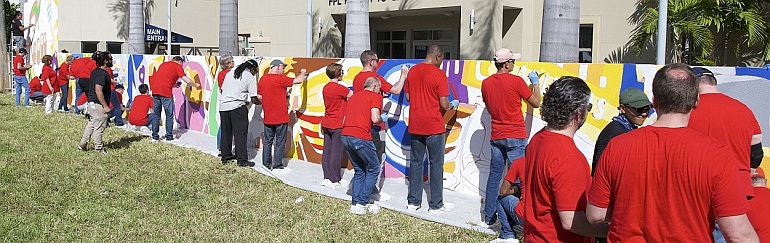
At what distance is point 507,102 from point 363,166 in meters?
1.71

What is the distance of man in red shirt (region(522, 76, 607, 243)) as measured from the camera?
3.37m

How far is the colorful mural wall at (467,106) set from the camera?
633 cm

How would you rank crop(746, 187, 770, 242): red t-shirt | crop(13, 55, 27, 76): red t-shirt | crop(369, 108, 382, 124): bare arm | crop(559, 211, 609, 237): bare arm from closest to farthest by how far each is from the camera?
crop(559, 211, 609, 237): bare arm < crop(746, 187, 770, 242): red t-shirt < crop(369, 108, 382, 124): bare arm < crop(13, 55, 27, 76): red t-shirt

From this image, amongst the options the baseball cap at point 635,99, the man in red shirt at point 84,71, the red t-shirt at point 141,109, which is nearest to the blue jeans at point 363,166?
the baseball cap at point 635,99

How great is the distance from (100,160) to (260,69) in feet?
9.55

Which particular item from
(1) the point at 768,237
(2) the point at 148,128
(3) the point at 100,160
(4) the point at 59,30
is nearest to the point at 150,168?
(3) the point at 100,160

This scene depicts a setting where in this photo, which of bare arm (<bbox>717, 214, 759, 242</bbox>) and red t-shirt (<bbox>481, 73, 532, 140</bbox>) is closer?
bare arm (<bbox>717, 214, 759, 242</bbox>)

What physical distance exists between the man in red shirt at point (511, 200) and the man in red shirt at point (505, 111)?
70cm

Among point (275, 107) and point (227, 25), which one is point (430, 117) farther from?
point (227, 25)

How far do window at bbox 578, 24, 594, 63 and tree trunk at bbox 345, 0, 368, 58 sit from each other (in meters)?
8.41

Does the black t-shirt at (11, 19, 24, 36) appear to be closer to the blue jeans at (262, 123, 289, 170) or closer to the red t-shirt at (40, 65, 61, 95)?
the red t-shirt at (40, 65, 61, 95)

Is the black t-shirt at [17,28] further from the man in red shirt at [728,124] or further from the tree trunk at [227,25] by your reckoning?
the man in red shirt at [728,124]

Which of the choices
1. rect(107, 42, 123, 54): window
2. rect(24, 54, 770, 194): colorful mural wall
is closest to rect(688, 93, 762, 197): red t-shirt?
rect(24, 54, 770, 194): colorful mural wall

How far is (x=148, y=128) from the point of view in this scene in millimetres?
14914
